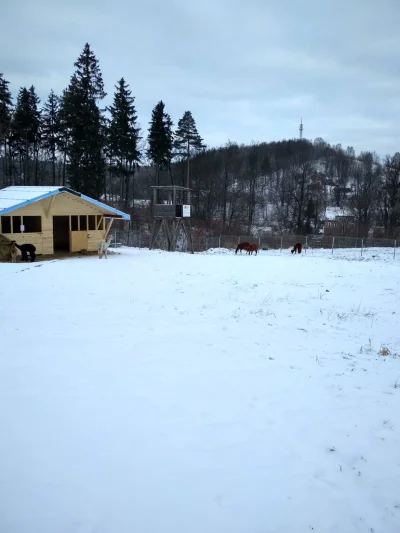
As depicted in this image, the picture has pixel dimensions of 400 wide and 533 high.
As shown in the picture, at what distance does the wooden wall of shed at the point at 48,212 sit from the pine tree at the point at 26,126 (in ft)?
67.2

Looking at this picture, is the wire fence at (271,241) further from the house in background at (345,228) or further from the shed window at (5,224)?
the shed window at (5,224)

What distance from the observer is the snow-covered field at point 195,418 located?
3.26m

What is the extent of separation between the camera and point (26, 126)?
37.2 m

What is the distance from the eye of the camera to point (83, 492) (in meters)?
3.35

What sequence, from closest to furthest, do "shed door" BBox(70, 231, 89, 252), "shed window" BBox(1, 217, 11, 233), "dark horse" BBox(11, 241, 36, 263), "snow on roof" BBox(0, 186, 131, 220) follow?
"snow on roof" BBox(0, 186, 131, 220) → "dark horse" BBox(11, 241, 36, 263) → "shed window" BBox(1, 217, 11, 233) → "shed door" BBox(70, 231, 89, 252)

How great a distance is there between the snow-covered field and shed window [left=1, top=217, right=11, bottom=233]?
946 cm

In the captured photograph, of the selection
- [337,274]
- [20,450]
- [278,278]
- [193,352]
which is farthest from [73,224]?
[20,450]

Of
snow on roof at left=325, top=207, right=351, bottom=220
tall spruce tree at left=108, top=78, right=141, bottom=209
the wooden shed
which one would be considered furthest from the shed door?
snow on roof at left=325, top=207, right=351, bottom=220

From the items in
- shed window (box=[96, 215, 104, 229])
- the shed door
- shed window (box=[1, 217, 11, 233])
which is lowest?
the shed door

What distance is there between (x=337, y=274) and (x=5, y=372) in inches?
535

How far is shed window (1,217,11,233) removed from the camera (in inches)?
704

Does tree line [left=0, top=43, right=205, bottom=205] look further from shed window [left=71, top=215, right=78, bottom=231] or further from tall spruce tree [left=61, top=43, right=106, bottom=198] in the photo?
shed window [left=71, top=215, right=78, bottom=231]

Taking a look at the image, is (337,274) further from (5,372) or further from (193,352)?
(5,372)

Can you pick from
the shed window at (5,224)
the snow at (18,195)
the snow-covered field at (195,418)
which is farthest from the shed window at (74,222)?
the snow-covered field at (195,418)
